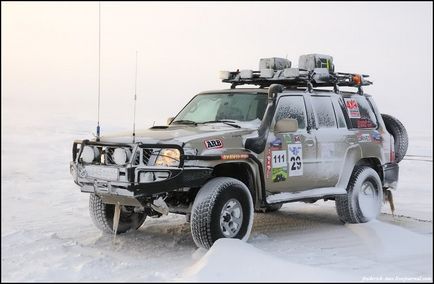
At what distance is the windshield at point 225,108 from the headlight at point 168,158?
149 cm

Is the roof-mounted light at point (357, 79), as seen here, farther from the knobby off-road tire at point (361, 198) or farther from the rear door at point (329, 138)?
the knobby off-road tire at point (361, 198)

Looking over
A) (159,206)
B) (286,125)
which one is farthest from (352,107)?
(159,206)

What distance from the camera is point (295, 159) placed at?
760cm

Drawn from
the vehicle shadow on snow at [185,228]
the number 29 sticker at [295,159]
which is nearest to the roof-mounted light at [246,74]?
the number 29 sticker at [295,159]

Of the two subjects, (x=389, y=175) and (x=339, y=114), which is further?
(x=389, y=175)

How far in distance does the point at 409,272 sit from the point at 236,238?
1932 millimetres

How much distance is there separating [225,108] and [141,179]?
6.74ft

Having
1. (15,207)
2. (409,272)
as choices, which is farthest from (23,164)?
(409,272)

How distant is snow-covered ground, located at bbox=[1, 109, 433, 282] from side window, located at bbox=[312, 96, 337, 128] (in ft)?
4.83

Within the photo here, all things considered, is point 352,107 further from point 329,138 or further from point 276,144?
point 276,144

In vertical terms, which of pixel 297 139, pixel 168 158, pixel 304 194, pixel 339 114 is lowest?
pixel 304 194

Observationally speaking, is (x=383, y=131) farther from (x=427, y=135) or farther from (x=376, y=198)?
(x=427, y=135)

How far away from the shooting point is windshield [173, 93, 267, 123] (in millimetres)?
7609

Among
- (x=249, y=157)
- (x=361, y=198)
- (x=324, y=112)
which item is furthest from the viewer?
(x=361, y=198)
